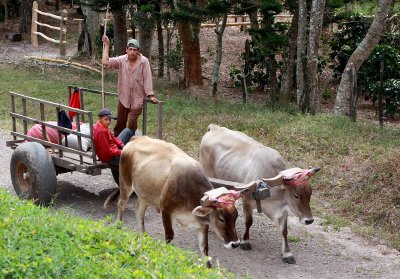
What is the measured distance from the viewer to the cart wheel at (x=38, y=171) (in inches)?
359

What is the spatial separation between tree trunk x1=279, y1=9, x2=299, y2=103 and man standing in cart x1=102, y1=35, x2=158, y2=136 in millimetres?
7035

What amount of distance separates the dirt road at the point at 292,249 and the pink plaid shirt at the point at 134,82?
145 cm

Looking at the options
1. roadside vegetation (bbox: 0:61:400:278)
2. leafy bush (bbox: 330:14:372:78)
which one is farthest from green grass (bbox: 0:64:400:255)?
leafy bush (bbox: 330:14:372:78)

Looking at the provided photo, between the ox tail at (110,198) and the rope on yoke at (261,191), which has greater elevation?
the rope on yoke at (261,191)

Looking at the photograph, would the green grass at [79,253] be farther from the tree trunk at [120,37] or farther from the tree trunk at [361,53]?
the tree trunk at [120,37]

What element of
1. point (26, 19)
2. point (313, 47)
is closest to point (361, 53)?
point (313, 47)

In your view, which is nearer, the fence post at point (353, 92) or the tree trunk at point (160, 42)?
the fence post at point (353, 92)

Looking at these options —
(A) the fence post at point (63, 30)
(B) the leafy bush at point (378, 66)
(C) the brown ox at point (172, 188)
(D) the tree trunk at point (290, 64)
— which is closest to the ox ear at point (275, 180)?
(C) the brown ox at point (172, 188)

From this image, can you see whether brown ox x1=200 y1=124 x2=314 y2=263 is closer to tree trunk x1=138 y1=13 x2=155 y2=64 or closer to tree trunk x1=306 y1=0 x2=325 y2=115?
tree trunk x1=306 y1=0 x2=325 y2=115

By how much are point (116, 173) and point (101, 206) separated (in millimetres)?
505

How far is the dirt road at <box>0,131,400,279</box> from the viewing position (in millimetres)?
8062

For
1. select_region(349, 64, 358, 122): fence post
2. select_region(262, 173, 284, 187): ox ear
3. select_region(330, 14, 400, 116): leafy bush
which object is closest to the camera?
select_region(262, 173, 284, 187): ox ear

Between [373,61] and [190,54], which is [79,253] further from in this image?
[373,61]

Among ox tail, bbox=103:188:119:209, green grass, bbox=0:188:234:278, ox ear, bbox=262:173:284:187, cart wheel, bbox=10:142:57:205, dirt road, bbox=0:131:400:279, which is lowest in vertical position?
dirt road, bbox=0:131:400:279
